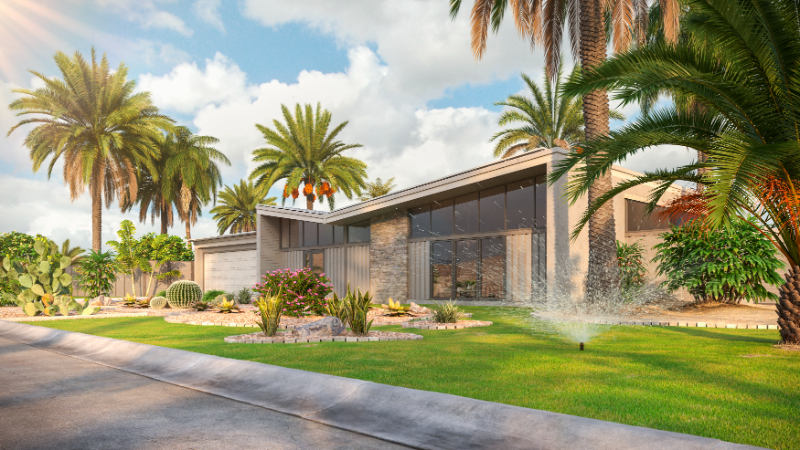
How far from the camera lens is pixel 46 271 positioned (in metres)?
19.2

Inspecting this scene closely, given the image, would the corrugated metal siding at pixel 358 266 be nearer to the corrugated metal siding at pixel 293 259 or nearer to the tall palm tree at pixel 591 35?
the corrugated metal siding at pixel 293 259

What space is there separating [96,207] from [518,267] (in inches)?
1093

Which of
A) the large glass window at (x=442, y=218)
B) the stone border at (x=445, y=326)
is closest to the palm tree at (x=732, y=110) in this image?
the stone border at (x=445, y=326)

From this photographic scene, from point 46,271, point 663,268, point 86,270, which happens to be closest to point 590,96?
point 663,268

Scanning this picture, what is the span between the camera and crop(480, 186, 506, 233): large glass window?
67.2 feet

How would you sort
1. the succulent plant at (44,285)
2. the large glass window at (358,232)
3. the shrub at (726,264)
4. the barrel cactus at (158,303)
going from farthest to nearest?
the large glass window at (358,232) → the barrel cactus at (158,303) → the succulent plant at (44,285) → the shrub at (726,264)

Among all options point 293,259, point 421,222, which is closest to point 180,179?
point 293,259

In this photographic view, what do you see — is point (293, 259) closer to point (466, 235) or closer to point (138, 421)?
point (466, 235)

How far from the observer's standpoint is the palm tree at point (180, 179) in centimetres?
3906

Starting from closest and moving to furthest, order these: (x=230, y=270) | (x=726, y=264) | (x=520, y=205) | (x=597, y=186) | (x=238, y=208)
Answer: (x=726, y=264), (x=597, y=186), (x=520, y=205), (x=230, y=270), (x=238, y=208)

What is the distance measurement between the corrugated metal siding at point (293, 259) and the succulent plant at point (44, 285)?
10819mm

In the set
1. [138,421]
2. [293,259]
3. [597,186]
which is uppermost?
[597,186]

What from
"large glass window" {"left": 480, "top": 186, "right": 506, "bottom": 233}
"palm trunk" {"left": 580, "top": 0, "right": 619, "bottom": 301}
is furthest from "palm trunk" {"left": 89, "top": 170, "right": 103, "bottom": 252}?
"palm trunk" {"left": 580, "top": 0, "right": 619, "bottom": 301}

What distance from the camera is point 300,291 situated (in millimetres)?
16219
